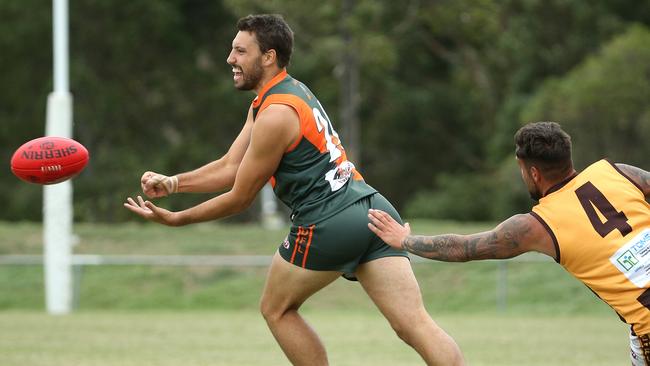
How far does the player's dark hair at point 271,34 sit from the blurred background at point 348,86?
2238cm

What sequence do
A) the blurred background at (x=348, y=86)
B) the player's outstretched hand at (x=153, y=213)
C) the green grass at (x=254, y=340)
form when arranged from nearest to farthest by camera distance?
the player's outstretched hand at (x=153, y=213) → the green grass at (x=254, y=340) → the blurred background at (x=348, y=86)

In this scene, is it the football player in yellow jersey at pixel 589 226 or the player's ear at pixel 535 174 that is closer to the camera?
the football player in yellow jersey at pixel 589 226

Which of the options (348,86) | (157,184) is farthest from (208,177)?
(348,86)

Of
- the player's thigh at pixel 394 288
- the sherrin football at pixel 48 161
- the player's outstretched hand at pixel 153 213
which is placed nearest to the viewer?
the player's thigh at pixel 394 288

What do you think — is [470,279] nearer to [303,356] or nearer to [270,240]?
[270,240]

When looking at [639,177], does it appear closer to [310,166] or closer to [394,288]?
[394,288]

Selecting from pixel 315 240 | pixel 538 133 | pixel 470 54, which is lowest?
pixel 470 54

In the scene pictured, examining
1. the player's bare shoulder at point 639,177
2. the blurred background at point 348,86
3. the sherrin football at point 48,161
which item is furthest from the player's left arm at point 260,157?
the blurred background at point 348,86

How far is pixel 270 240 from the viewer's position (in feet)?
70.3

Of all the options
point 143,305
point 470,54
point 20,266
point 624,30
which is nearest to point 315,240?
point 143,305

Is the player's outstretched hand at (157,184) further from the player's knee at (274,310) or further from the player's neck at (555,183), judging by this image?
the player's neck at (555,183)

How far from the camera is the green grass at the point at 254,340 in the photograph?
414 inches

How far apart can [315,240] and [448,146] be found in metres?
32.0

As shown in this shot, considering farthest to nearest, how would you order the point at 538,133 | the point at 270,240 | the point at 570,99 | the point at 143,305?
the point at 570,99 → the point at 270,240 → the point at 143,305 → the point at 538,133
